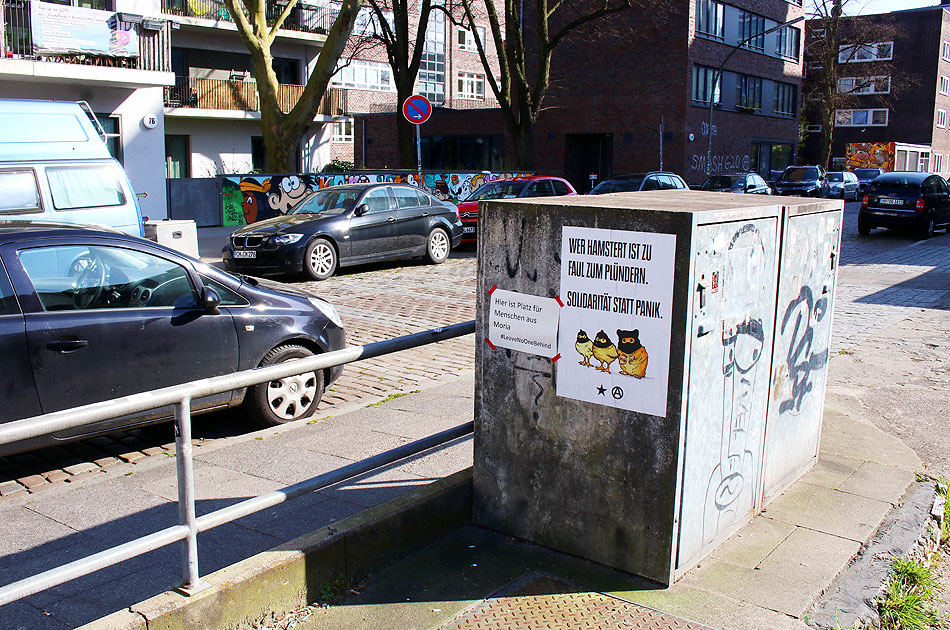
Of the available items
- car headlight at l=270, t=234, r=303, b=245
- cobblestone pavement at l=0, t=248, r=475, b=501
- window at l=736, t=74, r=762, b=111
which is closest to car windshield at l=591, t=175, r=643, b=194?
cobblestone pavement at l=0, t=248, r=475, b=501

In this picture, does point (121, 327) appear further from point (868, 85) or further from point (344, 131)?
point (868, 85)

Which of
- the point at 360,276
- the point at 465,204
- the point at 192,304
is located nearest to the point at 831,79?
the point at 465,204

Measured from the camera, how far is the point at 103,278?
5805 mm

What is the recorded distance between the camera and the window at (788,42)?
166ft

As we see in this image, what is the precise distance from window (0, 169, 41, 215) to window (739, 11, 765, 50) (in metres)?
42.0

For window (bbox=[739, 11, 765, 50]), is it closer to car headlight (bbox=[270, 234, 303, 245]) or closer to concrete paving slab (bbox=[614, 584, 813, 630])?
car headlight (bbox=[270, 234, 303, 245])

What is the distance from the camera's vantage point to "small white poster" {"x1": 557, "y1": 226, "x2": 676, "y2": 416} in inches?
137

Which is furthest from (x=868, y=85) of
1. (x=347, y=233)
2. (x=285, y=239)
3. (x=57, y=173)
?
(x=57, y=173)

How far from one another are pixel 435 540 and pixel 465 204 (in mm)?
16314

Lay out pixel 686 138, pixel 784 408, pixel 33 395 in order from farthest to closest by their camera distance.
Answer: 1. pixel 686 138
2. pixel 33 395
3. pixel 784 408

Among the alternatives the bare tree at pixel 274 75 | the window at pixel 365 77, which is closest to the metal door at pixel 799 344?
the bare tree at pixel 274 75

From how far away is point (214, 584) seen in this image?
10.5ft

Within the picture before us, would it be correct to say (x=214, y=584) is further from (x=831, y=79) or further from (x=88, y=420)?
(x=831, y=79)

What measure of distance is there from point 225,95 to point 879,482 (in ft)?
105
